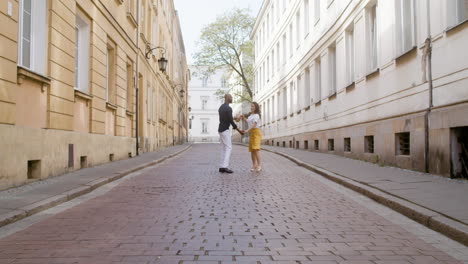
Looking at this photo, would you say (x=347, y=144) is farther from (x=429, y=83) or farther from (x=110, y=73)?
(x=110, y=73)

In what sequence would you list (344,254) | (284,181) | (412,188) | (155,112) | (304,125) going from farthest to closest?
(155,112)
(304,125)
(284,181)
(412,188)
(344,254)

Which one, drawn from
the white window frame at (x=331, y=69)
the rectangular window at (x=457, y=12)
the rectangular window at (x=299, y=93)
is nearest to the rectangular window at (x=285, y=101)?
the rectangular window at (x=299, y=93)

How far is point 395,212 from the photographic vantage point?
5.70 meters

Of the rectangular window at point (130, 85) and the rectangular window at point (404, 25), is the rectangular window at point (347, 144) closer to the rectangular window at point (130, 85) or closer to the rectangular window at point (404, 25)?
the rectangular window at point (404, 25)

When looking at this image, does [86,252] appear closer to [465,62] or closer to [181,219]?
[181,219]

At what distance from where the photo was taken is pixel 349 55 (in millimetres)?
14922

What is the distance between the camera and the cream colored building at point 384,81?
26.1 ft

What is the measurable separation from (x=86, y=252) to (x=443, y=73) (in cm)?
716

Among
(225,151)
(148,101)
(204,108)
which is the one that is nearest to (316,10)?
(148,101)

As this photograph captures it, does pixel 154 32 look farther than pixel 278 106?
No

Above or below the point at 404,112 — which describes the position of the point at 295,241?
below

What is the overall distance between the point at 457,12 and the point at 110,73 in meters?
10.1

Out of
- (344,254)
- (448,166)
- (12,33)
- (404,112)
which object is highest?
(12,33)

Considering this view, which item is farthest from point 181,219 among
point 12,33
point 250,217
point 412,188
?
point 12,33
